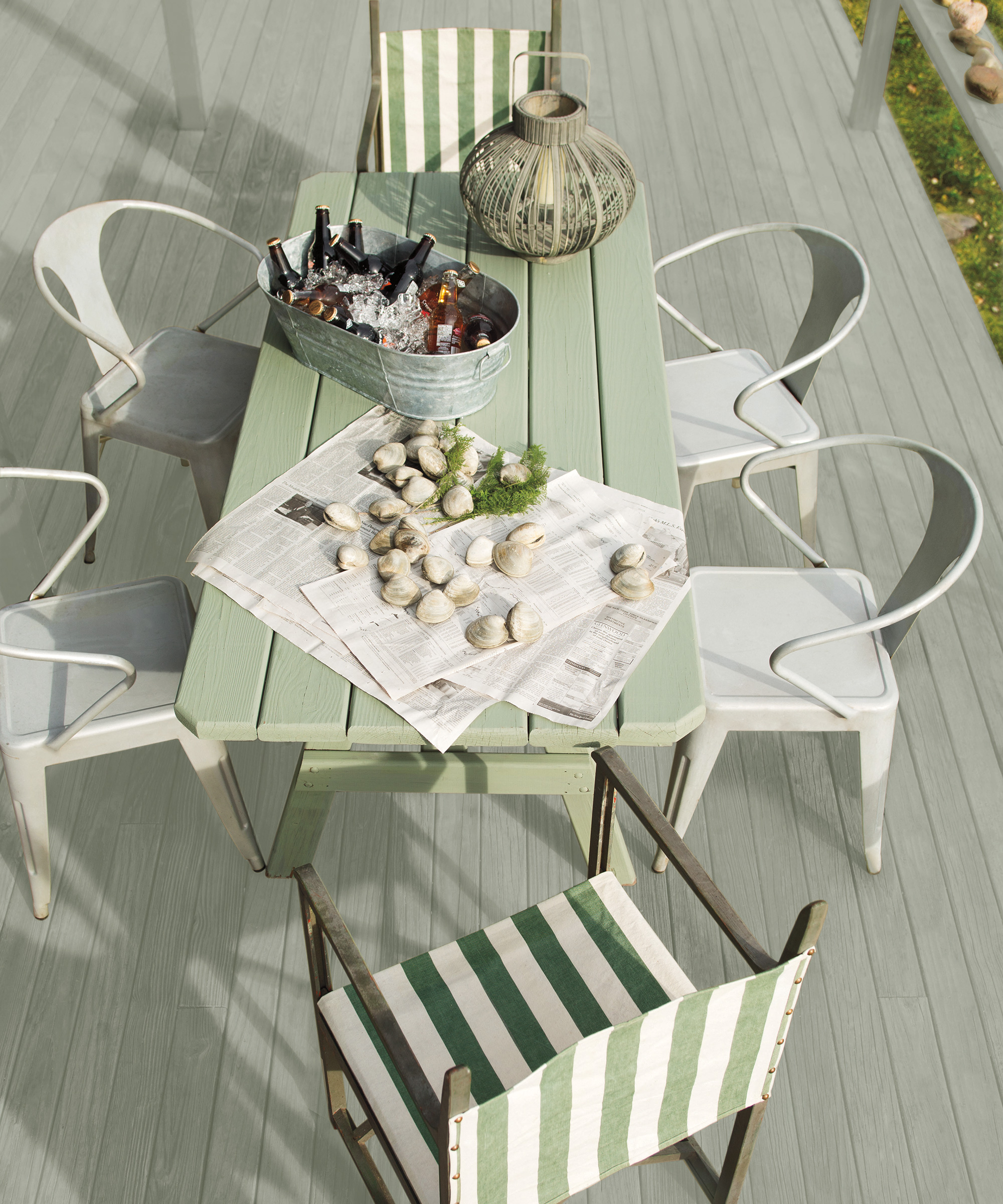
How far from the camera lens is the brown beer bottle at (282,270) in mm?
2098

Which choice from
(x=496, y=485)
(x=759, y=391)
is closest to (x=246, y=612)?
(x=496, y=485)

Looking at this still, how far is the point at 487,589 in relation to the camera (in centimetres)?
172

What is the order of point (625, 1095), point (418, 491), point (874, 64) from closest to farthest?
1. point (625, 1095)
2. point (418, 491)
3. point (874, 64)

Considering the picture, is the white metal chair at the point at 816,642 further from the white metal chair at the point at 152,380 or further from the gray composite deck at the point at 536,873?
the white metal chair at the point at 152,380

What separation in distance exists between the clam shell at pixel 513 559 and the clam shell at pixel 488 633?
0.12m

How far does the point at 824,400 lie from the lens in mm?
3355

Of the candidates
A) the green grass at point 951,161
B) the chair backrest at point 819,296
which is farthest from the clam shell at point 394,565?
the green grass at point 951,161

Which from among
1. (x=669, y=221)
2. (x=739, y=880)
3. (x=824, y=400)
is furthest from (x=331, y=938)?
(x=669, y=221)

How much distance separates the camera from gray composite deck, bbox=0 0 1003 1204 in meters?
1.89

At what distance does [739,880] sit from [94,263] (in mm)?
2078

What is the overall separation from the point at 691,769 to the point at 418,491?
770 mm

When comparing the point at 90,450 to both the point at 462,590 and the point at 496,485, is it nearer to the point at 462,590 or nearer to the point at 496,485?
the point at 496,485

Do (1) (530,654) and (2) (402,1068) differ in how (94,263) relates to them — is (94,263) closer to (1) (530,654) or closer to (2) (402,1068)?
(1) (530,654)

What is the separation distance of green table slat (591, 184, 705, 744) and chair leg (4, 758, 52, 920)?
111cm
